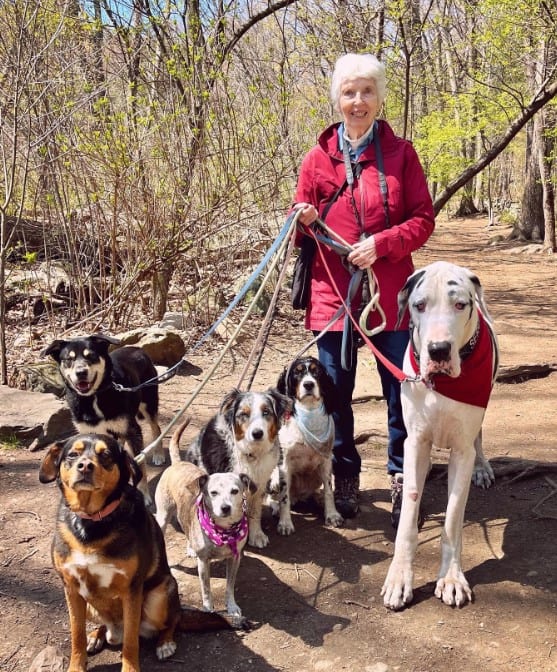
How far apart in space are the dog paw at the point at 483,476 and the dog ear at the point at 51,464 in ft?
9.97

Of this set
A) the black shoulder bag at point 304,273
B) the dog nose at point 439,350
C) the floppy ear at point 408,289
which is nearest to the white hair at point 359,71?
the black shoulder bag at point 304,273

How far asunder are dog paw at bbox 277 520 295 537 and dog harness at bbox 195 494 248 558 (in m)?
0.86

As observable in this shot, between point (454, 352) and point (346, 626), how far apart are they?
145 cm

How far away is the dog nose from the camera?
9.91 feet

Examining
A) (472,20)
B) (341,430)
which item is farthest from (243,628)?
(472,20)

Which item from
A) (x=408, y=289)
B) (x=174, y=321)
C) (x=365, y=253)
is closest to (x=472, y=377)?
(x=408, y=289)

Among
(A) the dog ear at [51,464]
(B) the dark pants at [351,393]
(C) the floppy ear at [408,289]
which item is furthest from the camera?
(B) the dark pants at [351,393]

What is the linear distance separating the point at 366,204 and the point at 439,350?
1174 millimetres

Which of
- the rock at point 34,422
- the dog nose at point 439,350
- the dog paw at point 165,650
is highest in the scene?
the dog nose at point 439,350

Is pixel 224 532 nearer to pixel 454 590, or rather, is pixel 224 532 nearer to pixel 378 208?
pixel 454 590

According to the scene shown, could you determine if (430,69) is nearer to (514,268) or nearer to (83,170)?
(514,268)

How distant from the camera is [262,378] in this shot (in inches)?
308

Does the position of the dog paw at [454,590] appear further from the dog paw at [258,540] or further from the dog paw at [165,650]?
the dog paw at [165,650]

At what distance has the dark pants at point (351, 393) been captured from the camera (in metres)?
4.00
